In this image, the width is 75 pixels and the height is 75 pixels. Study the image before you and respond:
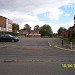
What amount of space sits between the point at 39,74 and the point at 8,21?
115 meters

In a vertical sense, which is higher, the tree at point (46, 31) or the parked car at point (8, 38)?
the tree at point (46, 31)

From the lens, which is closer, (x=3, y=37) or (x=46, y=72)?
(x=46, y=72)

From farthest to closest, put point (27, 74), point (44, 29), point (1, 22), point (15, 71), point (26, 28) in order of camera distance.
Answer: point (26, 28), point (44, 29), point (1, 22), point (15, 71), point (27, 74)

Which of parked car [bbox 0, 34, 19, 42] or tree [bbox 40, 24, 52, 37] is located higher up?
tree [bbox 40, 24, 52, 37]

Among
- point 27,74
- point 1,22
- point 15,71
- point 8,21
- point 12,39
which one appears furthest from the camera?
point 8,21

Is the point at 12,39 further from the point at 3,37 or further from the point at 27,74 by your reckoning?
the point at 27,74

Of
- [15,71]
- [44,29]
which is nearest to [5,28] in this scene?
[44,29]

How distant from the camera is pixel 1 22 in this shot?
115375 millimetres

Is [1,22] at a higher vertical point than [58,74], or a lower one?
higher

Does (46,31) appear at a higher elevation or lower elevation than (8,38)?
higher

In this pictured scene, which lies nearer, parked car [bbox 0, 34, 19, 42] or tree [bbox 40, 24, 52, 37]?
parked car [bbox 0, 34, 19, 42]

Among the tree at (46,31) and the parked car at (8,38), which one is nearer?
the parked car at (8,38)

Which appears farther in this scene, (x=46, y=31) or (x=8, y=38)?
(x=46, y=31)

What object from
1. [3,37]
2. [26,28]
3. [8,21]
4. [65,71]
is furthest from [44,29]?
[65,71]
